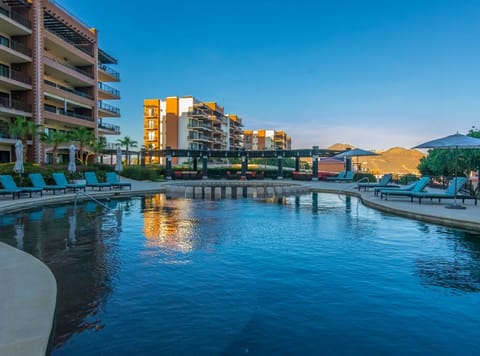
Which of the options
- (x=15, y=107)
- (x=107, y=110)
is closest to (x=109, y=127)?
(x=107, y=110)

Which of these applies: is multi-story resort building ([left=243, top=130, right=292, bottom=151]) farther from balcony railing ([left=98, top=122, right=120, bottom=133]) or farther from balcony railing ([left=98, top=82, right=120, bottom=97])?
balcony railing ([left=98, top=82, right=120, bottom=97])

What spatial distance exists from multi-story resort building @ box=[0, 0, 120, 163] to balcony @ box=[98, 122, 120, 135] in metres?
0.18

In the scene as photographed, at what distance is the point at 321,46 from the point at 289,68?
5.81 metres

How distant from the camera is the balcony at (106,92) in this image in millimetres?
43594

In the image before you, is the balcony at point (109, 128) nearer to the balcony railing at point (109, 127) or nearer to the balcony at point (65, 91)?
the balcony railing at point (109, 127)

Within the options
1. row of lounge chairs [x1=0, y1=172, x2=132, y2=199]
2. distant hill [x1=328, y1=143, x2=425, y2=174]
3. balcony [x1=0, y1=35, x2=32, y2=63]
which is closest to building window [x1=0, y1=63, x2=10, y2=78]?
balcony [x1=0, y1=35, x2=32, y2=63]

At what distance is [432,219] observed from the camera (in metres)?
10.9

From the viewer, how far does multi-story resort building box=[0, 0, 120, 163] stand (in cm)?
2966

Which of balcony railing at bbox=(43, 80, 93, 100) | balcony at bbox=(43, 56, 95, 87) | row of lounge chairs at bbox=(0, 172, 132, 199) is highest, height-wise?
balcony at bbox=(43, 56, 95, 87)

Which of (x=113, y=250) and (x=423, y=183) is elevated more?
(x=423, y=183)

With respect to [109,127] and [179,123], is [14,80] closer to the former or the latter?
[109,127]

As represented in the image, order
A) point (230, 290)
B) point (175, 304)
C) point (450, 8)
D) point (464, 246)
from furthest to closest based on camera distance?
1. point (450, 8)
2. point (464, 246)
3. point (230, 290)
4. point (175, 304)

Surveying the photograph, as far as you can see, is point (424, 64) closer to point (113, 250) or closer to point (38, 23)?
point (113, 250)

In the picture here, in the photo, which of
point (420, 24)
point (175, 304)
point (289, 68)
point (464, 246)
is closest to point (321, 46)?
point (289, 68)
